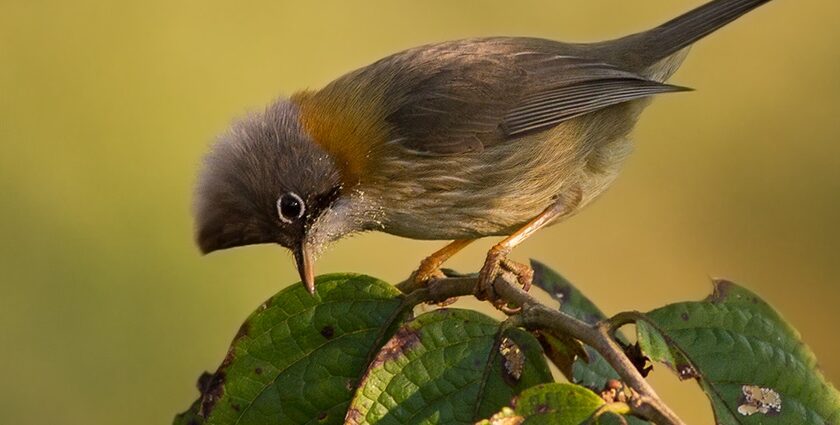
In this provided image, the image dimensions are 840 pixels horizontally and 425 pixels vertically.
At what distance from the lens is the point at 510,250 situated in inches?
139

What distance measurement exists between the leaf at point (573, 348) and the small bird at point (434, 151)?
63 cm

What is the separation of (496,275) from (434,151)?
1340 millimetres

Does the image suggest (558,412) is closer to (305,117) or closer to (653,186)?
(305,117)

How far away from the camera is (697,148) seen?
6352 mm

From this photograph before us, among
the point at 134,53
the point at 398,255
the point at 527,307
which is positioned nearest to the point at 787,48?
the point at 398,255

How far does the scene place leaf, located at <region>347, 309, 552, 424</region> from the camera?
2105 millimetres

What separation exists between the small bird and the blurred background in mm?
1391

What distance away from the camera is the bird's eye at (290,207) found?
347 cm

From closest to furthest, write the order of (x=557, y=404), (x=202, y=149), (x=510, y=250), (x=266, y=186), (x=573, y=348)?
(x=557, y=404) → (x=573, y=348) → (x=266, y=186) → (x=510, y=250) → (x=202, y=149)

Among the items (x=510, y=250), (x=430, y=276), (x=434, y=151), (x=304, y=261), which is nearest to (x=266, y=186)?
(x=304, y=261)

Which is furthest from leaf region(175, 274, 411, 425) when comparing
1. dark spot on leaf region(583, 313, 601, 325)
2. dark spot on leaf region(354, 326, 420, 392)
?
dark spot on leaf region(583, 313, 601, 325)

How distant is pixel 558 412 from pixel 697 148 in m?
4.73

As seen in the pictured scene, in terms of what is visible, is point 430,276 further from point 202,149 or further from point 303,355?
point 202,149

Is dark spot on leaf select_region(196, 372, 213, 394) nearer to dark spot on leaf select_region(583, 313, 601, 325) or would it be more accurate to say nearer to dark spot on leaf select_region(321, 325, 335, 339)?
dark spot on leaf select_region(321, 325, 335, 339)
